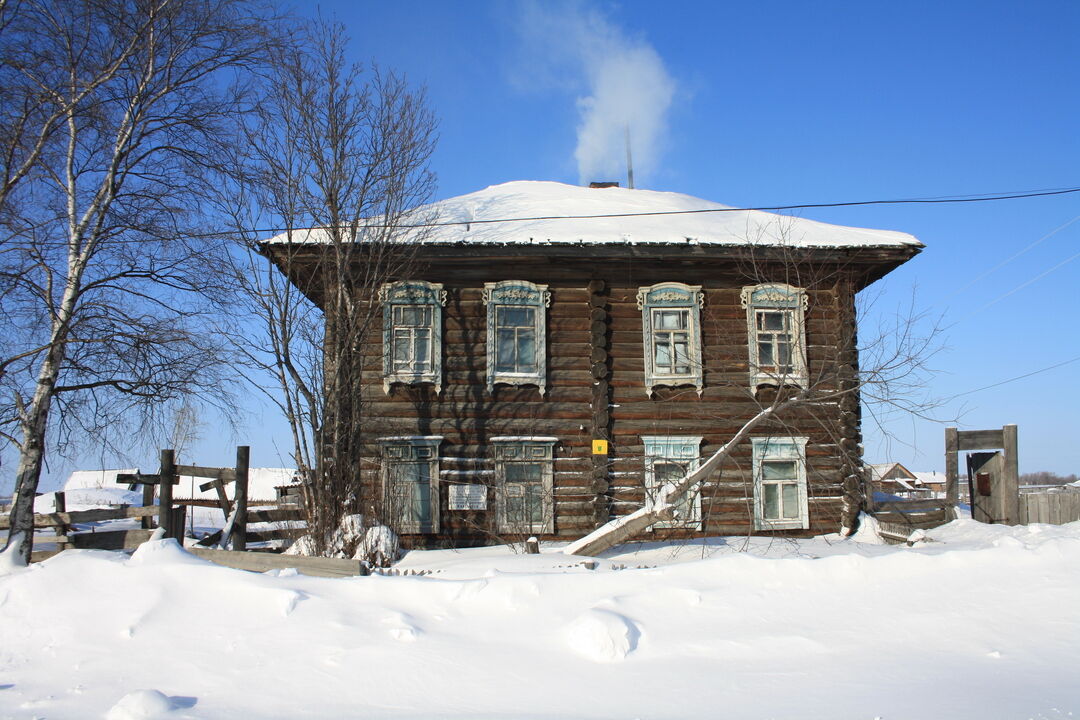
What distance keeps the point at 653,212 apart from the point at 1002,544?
10.6 m

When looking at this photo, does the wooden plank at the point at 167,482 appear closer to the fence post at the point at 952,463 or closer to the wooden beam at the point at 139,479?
the wooden beam at the point at 139,479

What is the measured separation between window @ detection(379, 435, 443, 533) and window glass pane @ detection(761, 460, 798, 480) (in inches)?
255

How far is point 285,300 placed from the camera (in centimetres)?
1267

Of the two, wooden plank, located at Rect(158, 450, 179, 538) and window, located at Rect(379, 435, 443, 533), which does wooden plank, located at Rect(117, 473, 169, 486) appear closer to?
wooden plank, located at Rect(158, 450, 179, 538)

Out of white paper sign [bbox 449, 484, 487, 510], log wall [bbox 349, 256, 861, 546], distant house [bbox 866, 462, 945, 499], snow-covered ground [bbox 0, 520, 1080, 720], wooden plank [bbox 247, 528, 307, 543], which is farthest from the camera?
distant house [bbox 866, 462, 945, 499]

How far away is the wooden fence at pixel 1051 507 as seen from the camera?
47.0ft

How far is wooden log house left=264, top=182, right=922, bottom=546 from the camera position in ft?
46.4

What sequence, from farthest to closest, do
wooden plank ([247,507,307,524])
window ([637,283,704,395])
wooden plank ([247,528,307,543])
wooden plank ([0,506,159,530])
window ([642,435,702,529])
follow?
window ([637,283,704,395]) < window ([642,435,702,529]) < wooden plank ([247,507,307,524]) < wooden plank ([247,528,307,543]) < wooden plank ([0,506,159,530])

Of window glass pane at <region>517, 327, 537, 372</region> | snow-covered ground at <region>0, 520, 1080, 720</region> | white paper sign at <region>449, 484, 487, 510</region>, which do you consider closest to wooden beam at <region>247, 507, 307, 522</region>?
white paper sign at <region>449, 484, 487, 510</region>

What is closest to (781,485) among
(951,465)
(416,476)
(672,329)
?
(951,465)

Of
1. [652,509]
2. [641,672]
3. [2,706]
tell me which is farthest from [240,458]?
[641,672]

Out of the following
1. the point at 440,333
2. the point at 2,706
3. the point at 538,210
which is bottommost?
the point at 2,706

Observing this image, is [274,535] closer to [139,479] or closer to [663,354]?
[139,479]

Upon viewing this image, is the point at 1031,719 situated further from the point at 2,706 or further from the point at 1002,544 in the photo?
the point at 2,706
